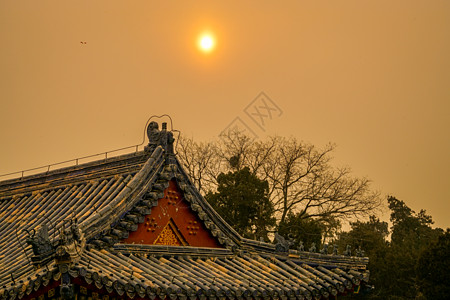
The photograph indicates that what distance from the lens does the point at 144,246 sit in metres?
14.0

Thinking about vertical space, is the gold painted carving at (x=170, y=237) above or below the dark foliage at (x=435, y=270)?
below

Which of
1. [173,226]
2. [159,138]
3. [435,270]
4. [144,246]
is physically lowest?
[144,246]

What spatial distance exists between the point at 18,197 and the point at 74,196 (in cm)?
302

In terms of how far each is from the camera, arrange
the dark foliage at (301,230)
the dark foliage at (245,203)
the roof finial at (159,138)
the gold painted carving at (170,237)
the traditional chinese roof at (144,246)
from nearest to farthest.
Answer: the traditional chinese roof at (144,246) → the gold painted carving at (170,237) → the roof finial at (159,138) → the dark foliage at (301,230) → the dark foliage at (245,203)

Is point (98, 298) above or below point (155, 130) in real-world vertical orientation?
below

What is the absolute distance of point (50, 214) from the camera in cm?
1602

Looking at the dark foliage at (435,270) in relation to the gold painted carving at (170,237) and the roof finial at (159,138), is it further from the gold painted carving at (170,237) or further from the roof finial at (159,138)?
the roof finial at (159,138)

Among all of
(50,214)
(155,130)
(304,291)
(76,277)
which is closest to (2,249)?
(50,214)

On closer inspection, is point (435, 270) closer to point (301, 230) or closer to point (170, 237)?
point (301, 230)

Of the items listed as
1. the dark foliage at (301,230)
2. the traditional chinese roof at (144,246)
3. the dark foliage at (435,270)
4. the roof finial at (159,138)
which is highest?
the dark foliage at (301,230)

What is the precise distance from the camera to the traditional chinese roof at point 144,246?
11.5 m

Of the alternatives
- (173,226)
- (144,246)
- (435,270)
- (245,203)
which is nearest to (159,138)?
(173,226)

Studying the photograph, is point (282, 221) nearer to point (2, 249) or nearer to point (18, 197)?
point (18, 197)

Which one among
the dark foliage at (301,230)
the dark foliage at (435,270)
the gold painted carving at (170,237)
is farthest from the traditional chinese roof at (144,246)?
the dark foliage at (435,270)
